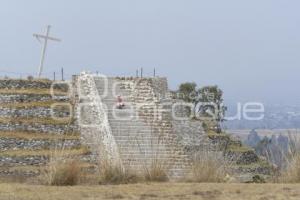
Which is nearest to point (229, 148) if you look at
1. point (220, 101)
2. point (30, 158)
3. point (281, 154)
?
point (30, 158)

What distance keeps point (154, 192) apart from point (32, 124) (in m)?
17.2

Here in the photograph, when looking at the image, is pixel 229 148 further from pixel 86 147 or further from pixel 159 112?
pixel 86 147

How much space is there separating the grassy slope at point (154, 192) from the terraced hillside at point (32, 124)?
40.2ft

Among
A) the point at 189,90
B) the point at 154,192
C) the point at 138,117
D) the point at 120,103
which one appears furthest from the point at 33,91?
the point at 154,192

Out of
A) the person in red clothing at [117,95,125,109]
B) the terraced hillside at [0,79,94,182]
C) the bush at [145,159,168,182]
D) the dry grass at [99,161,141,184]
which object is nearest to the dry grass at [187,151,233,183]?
the bush at [145,159,168,182]

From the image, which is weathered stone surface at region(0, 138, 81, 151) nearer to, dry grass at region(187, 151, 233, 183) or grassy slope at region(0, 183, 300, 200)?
dry grass at region(187, 151, 233, 183)

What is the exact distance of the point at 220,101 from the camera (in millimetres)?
37188

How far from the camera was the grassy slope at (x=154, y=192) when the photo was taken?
6.52 metres

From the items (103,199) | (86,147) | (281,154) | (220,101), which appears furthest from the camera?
(220,101)

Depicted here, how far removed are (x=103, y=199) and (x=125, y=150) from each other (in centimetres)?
1352

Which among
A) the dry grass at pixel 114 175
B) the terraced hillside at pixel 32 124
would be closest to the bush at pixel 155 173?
the dry grass at pixel 114 175

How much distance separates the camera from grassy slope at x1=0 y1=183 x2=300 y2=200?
6516mm

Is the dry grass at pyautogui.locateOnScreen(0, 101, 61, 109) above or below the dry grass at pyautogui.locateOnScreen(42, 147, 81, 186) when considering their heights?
above

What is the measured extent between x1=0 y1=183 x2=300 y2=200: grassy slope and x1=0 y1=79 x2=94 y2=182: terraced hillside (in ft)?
40.2
